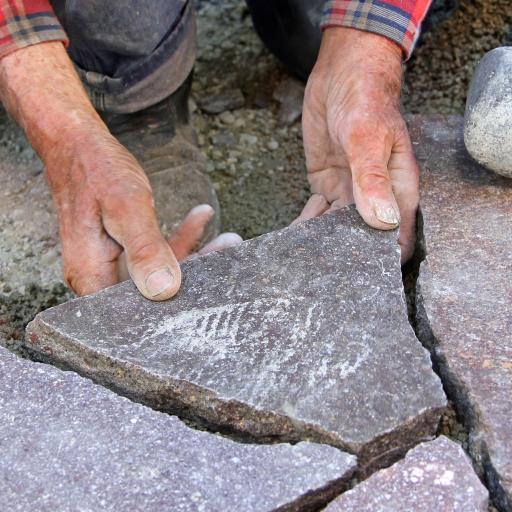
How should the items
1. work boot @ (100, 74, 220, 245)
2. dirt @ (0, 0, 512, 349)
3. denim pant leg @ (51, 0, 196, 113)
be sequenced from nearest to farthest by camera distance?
denim pant leg @ (51, 0, 196, 113)
work boot @ (100, 74, 220, 245)
dirt @ (0, 0, 512, 349)

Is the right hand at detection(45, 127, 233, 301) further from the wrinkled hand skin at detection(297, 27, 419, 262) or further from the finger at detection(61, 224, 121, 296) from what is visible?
the wrinkled hand skin at detection(297, 27, 419, 262)

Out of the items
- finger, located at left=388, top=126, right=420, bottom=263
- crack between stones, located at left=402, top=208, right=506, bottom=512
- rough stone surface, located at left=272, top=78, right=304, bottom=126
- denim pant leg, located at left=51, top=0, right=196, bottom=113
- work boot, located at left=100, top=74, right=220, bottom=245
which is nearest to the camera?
crack between stones, located at left=402, top=208, right=506, bottom=512

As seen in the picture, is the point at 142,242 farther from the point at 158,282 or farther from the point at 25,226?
the point at 25,226

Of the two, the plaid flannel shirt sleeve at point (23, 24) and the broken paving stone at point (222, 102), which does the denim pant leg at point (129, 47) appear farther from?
the broken paving stone at point (222, 102)

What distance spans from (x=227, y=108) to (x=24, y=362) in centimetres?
169

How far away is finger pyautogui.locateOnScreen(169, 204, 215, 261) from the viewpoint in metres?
2.35

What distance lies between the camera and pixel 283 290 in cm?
194

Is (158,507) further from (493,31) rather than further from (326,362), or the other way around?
(493,31)

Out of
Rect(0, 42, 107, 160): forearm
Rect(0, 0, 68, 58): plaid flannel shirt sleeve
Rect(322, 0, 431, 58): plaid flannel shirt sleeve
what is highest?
Rect(0, 0, 68, 58): plaid flannel shirt sleeve

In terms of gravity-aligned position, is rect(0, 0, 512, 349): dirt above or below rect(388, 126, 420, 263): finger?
below

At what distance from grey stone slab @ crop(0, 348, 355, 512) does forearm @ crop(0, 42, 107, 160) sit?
83 centimetres

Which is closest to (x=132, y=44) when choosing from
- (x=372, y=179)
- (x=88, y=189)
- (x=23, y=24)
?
(x=23, y=24)

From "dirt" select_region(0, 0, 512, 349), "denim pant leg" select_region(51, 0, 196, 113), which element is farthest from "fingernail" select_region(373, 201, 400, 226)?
"denim pant leg" select_region(51, 0, 196, 113)

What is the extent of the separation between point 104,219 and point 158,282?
0.91ft
